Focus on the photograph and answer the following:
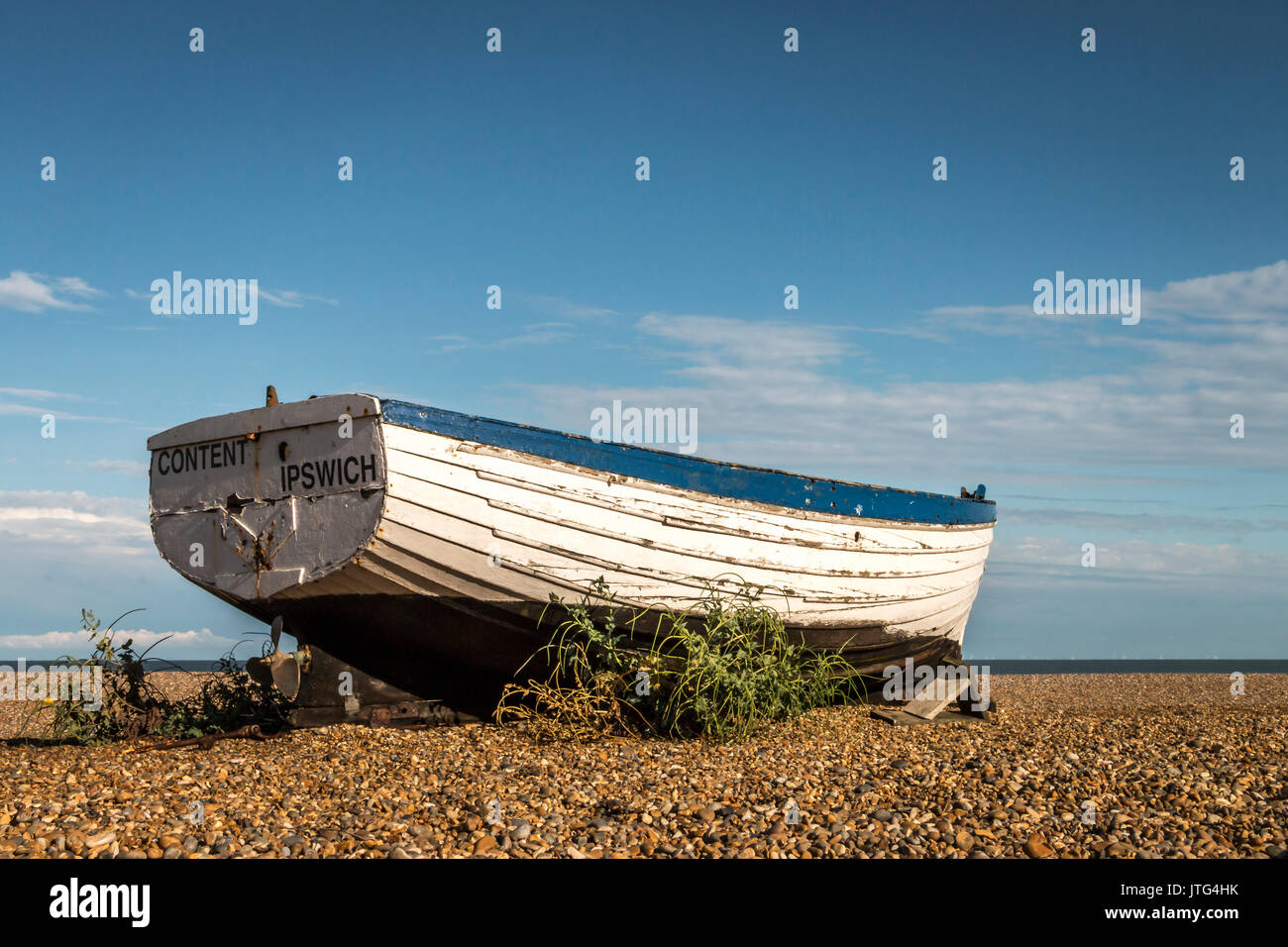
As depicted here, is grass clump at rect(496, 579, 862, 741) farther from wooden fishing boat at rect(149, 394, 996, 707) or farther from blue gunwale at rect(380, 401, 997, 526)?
blue gunwale at rect(380, 401, 997, 526)

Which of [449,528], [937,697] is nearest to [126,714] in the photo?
[449,528]

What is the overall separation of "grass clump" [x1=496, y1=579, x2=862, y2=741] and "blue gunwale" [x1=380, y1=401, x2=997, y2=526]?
34.5 inches

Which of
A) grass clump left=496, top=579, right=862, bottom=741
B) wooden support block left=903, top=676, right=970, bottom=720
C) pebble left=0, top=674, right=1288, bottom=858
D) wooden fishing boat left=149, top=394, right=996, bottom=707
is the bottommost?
wooden support block left=903, top=676, right=970, bottom=720

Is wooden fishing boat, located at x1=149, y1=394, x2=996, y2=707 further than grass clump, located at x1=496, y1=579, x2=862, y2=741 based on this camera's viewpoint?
No

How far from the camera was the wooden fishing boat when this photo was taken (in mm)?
6605

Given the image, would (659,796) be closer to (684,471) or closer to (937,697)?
(684,471)

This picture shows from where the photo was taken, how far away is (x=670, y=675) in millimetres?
7102

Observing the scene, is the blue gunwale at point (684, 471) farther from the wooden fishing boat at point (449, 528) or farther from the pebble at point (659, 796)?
the pebble at point (659, 796)

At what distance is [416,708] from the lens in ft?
25.3

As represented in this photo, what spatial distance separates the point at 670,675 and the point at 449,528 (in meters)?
1.94

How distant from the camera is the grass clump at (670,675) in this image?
6832 millimetres

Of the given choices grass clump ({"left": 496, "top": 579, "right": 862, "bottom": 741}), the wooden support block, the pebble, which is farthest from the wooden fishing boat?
the wooden support block
